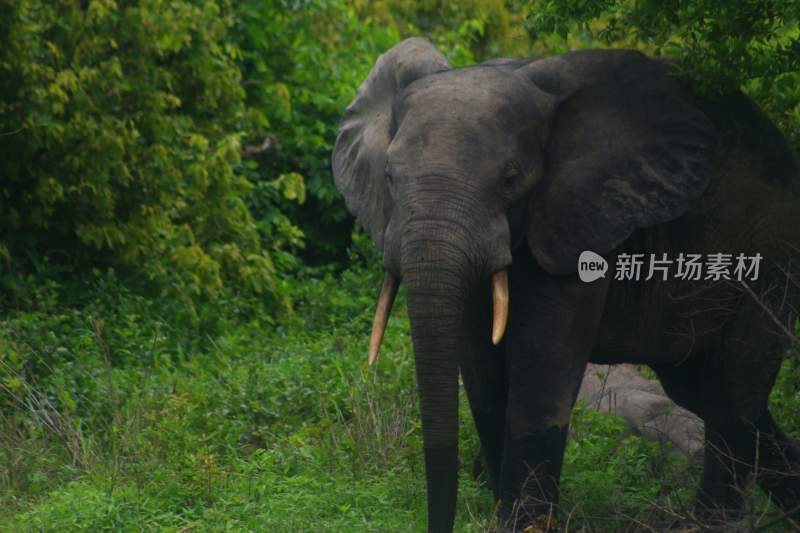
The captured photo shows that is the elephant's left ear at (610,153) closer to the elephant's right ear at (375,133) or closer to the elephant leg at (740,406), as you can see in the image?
the elephant's right ear at (375,133)

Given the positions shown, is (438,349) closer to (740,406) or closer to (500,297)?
(500,297)

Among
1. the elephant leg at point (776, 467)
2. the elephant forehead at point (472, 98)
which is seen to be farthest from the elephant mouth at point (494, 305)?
the elephant leg at point (776, 467)

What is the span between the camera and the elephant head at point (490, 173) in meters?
5.54

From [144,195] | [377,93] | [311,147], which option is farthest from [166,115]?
[377,93]

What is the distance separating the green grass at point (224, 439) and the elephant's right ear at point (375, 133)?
4.13 feet

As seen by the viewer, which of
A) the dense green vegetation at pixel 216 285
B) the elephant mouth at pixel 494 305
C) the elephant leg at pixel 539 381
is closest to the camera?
the elephant mouth at pixel 494 305

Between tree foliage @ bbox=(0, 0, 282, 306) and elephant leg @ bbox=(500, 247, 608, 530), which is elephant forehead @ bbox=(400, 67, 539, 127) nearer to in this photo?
elephant leg @ bbox=(500, 247, 608, 530)

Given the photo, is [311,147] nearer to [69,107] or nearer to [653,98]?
[69,107]

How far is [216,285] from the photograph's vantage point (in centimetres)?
1037

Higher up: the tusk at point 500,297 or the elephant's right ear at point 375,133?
the elephant's right ear at point 375,133

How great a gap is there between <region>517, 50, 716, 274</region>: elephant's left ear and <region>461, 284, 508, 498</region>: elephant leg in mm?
478

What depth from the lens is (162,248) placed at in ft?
33.6

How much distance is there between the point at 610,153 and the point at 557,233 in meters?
0.47

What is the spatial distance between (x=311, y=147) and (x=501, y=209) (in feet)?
22.6
